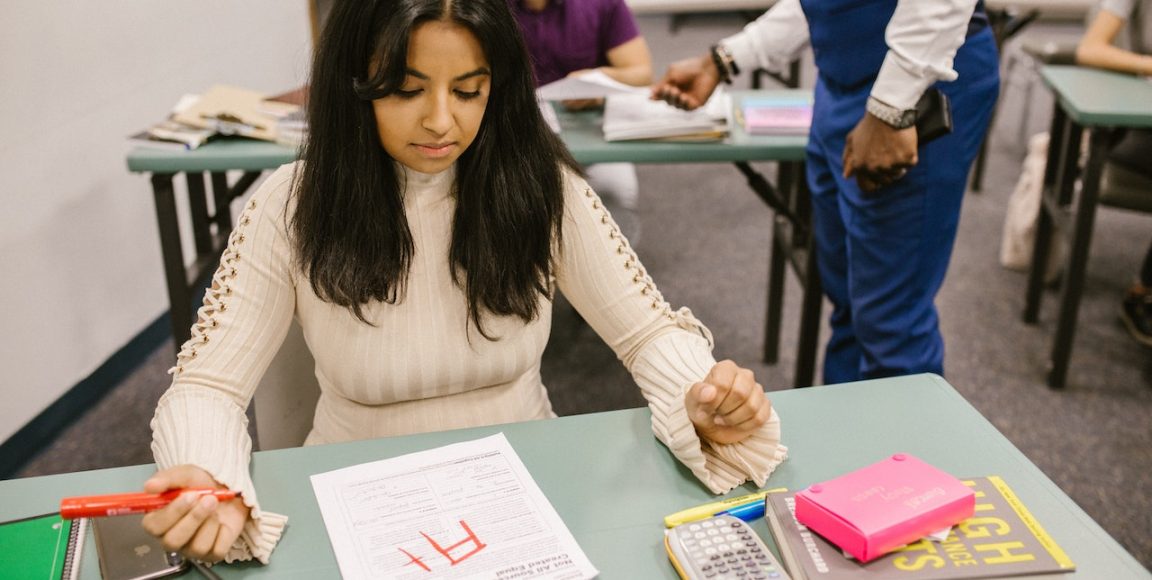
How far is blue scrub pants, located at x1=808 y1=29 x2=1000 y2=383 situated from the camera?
5.18 ft

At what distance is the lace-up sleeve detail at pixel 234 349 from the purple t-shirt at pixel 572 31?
1407mm

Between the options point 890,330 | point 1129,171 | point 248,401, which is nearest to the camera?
point 248,401

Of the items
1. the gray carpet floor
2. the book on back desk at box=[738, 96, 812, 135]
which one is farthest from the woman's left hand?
the gray carpet floor

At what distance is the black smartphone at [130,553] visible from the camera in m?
0.83

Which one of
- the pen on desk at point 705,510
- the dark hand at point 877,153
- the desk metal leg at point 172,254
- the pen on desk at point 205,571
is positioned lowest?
the desk metal leg at point 172,254

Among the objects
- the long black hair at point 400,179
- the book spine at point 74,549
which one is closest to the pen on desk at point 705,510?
the long black hair at point 400,179

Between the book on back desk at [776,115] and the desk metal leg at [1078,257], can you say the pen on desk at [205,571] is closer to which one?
the book on back desk at [776,115]

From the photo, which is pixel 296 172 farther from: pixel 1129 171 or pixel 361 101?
pixel 1129 171

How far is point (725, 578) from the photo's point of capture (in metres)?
0.79

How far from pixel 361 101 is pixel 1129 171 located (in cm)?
219

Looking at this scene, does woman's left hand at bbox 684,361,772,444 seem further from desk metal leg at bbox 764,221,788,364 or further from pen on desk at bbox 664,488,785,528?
desk metal leg at bbox 764,221,788,364

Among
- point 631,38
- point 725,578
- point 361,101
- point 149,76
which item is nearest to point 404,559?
point 725,578

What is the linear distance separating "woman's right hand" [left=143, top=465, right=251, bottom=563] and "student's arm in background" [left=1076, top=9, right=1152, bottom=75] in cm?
239

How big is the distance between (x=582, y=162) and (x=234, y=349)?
1116mm
